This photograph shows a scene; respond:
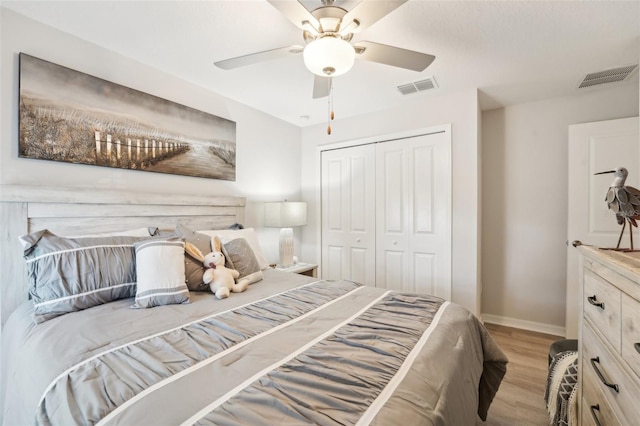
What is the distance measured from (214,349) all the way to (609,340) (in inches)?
55.6

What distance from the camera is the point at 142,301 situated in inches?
59.4

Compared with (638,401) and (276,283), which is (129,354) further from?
(638,401)

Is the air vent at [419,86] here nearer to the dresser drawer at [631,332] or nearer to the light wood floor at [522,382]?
the dresser drawer at [631,332]

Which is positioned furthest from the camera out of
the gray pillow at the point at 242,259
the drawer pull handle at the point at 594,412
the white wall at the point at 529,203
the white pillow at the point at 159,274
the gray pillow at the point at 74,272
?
the white wall at the point at 529,203

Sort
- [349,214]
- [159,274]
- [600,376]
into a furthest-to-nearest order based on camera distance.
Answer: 1. [349,214]
2. [159,274]
3. [600,376]

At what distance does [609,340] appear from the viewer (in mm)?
1015

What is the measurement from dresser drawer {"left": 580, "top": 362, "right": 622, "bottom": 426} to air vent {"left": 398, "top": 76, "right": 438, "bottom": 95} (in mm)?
2356

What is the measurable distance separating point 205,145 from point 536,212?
138 inches

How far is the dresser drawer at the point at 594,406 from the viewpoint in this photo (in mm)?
992

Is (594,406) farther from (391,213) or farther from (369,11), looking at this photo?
(391,213)

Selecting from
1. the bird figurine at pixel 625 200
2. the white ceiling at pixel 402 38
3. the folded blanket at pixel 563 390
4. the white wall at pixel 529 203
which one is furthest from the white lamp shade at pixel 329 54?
the white wall at pixel 529 203

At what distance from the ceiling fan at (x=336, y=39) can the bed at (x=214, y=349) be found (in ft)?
4.15

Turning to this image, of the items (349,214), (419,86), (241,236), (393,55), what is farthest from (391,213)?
(393,55)

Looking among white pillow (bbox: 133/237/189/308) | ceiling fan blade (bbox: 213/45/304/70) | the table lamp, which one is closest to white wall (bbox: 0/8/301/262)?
the table lamp
